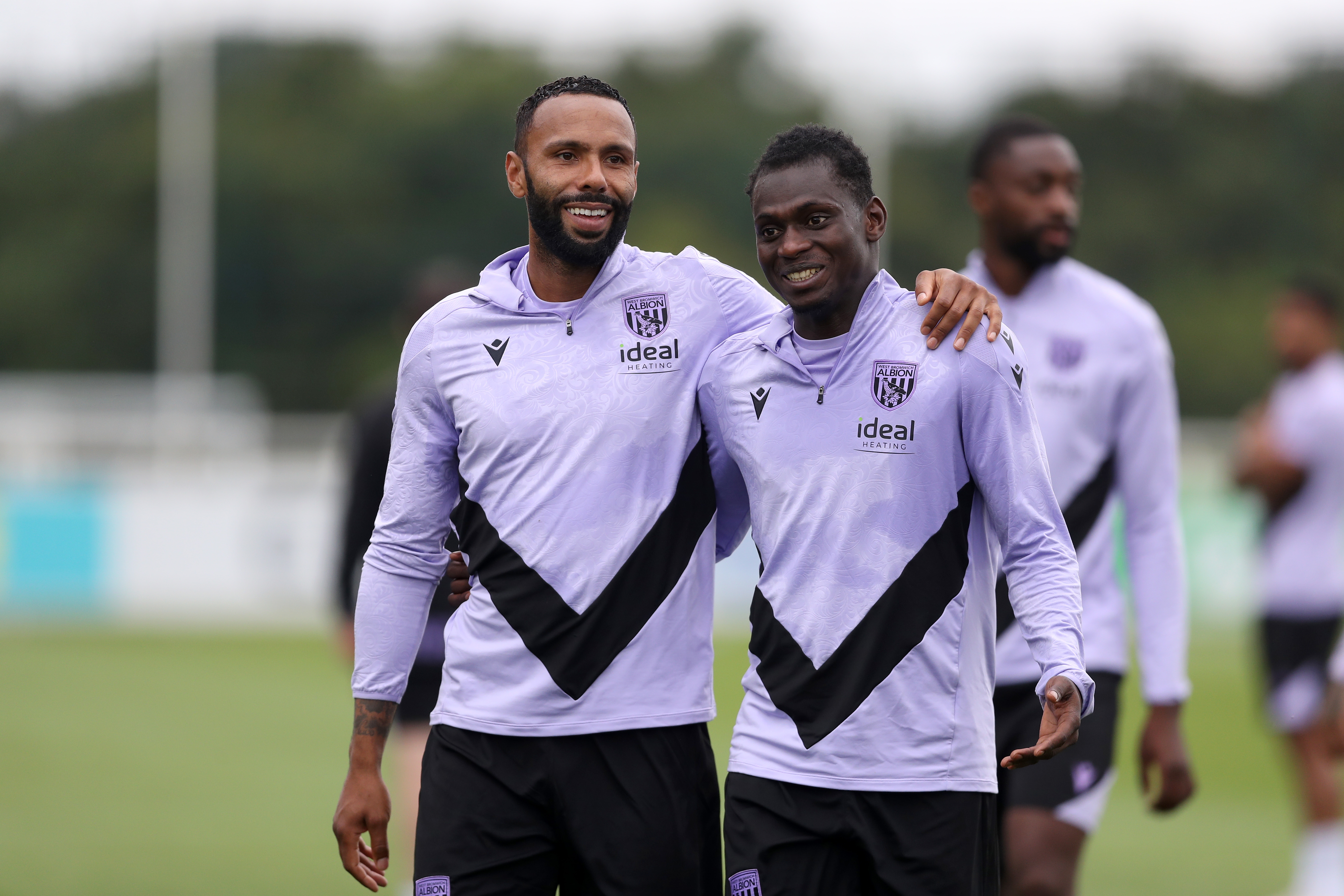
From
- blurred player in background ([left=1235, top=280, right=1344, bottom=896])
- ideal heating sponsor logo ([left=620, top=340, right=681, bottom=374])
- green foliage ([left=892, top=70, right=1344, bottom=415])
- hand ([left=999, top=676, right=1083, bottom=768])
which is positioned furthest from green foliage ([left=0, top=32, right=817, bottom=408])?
hand ([left=999, top=676, right=1083, bottom=768])

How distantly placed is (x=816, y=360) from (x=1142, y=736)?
1993mm

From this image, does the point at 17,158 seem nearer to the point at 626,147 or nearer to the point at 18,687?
the point at 18,687

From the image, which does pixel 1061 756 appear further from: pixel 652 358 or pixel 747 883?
pixel 652 358

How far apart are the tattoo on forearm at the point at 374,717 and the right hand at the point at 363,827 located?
0.30ft

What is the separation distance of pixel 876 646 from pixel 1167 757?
1.70 metres

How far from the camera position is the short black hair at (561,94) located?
4242 mm

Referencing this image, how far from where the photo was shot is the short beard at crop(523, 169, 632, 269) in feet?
13.7

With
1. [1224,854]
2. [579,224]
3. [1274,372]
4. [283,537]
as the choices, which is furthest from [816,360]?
[1274,372]

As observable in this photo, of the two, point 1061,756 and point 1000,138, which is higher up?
point 1000,138

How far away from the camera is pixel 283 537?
63.2 feet

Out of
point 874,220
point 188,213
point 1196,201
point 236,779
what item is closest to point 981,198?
point 874,220

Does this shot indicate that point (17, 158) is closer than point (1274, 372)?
No

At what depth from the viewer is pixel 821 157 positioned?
12.9ft

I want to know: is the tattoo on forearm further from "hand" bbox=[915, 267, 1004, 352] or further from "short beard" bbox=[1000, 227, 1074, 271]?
"short beard" bbox=[1000, 227, 1074, 271]
